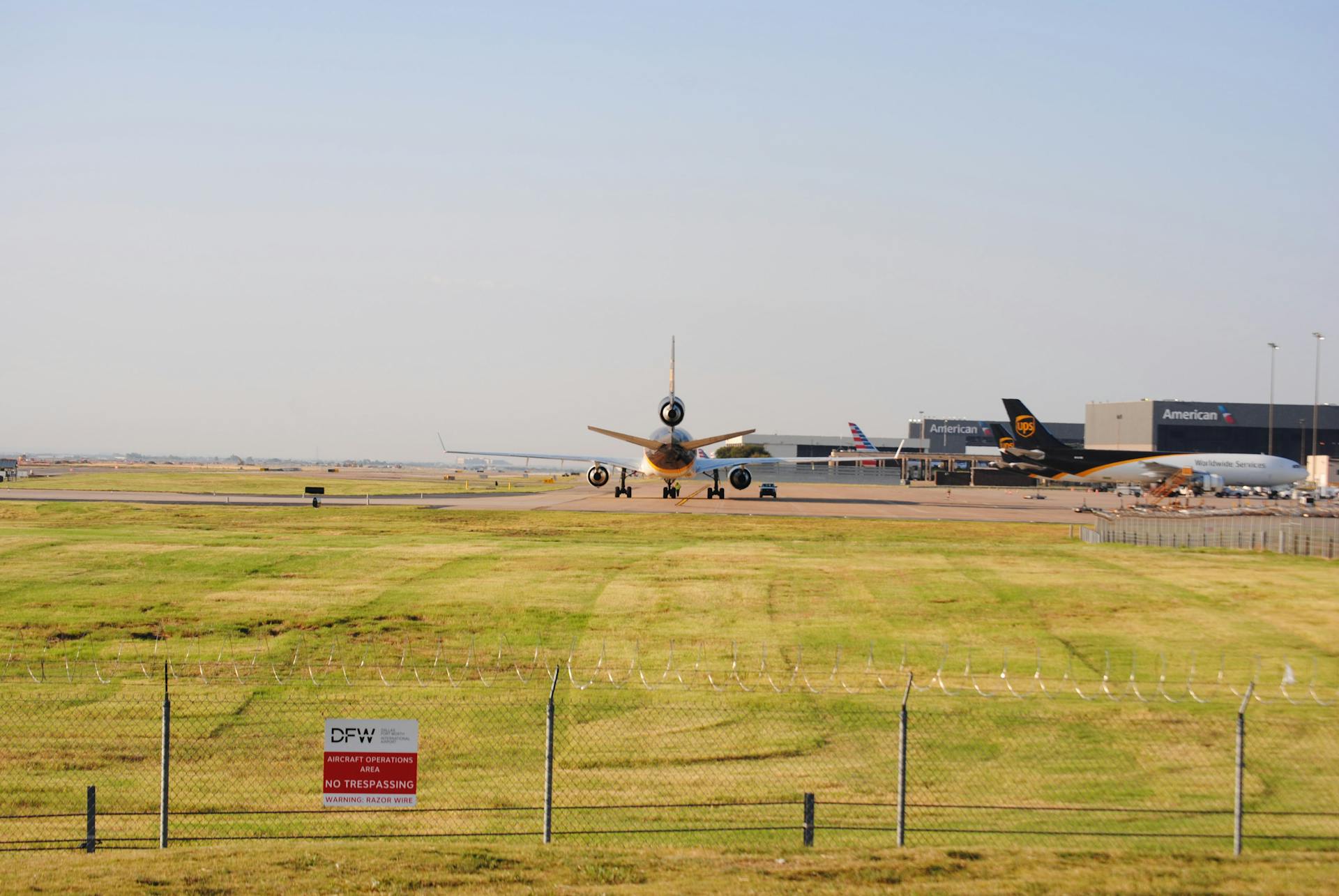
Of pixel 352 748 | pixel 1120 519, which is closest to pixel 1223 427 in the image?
pixel 1120 519

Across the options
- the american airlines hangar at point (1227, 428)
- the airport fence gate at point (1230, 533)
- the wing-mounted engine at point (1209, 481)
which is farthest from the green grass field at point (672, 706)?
the american airlines hangar at point (1227, 428)

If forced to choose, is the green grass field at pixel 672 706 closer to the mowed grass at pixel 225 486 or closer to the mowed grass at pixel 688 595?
the mowed grass at pixel 688 595

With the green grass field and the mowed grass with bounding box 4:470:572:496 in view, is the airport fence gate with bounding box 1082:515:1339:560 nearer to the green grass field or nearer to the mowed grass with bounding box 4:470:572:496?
the green grass field

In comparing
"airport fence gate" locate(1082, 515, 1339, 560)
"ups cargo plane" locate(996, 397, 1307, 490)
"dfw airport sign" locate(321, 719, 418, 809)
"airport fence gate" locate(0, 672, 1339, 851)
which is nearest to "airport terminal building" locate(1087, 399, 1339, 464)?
"ups cargo plane" locate(996, 397, 1307, 490)

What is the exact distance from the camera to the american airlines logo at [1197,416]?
155 metres

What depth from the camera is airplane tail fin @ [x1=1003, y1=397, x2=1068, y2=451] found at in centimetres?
11194

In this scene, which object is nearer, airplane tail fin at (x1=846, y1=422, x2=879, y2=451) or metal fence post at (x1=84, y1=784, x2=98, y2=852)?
metal fence post at (x1=84, y1=784, x2=98, y2=852)

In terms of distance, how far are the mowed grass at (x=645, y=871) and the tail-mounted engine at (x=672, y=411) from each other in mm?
61316

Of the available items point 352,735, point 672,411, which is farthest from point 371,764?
point 672,411

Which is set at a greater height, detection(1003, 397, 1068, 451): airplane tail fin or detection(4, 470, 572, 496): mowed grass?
detection(1003, 397, 1068, 451): airplane tail fin

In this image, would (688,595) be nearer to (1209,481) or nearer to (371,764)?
(371,764)

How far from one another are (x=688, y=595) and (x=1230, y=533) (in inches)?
1066

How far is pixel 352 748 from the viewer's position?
13.0 meters

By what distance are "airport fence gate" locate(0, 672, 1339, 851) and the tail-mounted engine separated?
52254 millimetres
